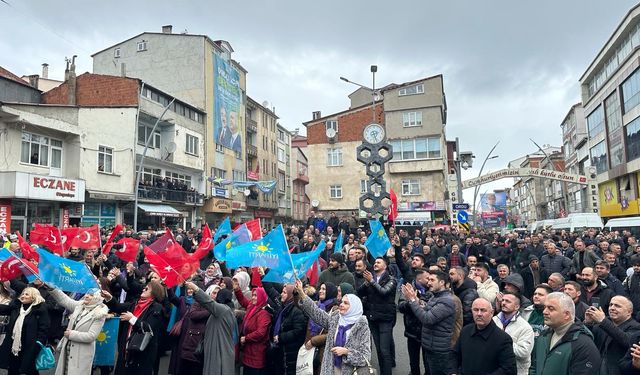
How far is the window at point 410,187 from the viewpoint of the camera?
40.1 meters

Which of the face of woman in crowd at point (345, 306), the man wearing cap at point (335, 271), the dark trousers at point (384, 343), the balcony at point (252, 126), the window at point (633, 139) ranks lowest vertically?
the dark trousers at point (384, 343)

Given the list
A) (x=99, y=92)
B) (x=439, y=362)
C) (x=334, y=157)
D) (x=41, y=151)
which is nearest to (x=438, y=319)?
(x=439, y=362)

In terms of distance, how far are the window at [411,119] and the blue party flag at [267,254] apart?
115 ft

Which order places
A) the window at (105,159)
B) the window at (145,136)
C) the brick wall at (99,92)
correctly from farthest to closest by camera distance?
the window at (145,136)
the brick wall at (99,92)
the window at (105,159)

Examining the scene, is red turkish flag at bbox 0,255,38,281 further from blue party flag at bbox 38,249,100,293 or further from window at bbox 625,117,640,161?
window at bbox 625,117,640,161

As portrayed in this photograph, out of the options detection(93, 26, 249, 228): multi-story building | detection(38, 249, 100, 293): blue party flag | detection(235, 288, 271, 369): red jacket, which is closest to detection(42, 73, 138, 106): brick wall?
detection(93, 26, 249, 228): multi-story building

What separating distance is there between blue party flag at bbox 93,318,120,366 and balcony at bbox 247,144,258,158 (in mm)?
41106

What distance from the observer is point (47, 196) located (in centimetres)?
2286

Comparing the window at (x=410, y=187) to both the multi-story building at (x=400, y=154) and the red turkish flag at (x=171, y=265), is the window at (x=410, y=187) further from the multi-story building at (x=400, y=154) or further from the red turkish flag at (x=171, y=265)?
the red turkish flag at (x=171, y=265)

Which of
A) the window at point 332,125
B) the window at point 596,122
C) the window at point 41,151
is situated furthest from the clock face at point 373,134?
the window at point 596,122

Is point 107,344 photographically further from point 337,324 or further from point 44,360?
point 337,324

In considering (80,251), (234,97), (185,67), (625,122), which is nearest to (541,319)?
(80,251)

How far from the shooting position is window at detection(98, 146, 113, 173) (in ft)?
90.1

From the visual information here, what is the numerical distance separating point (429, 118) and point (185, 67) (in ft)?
69.6
